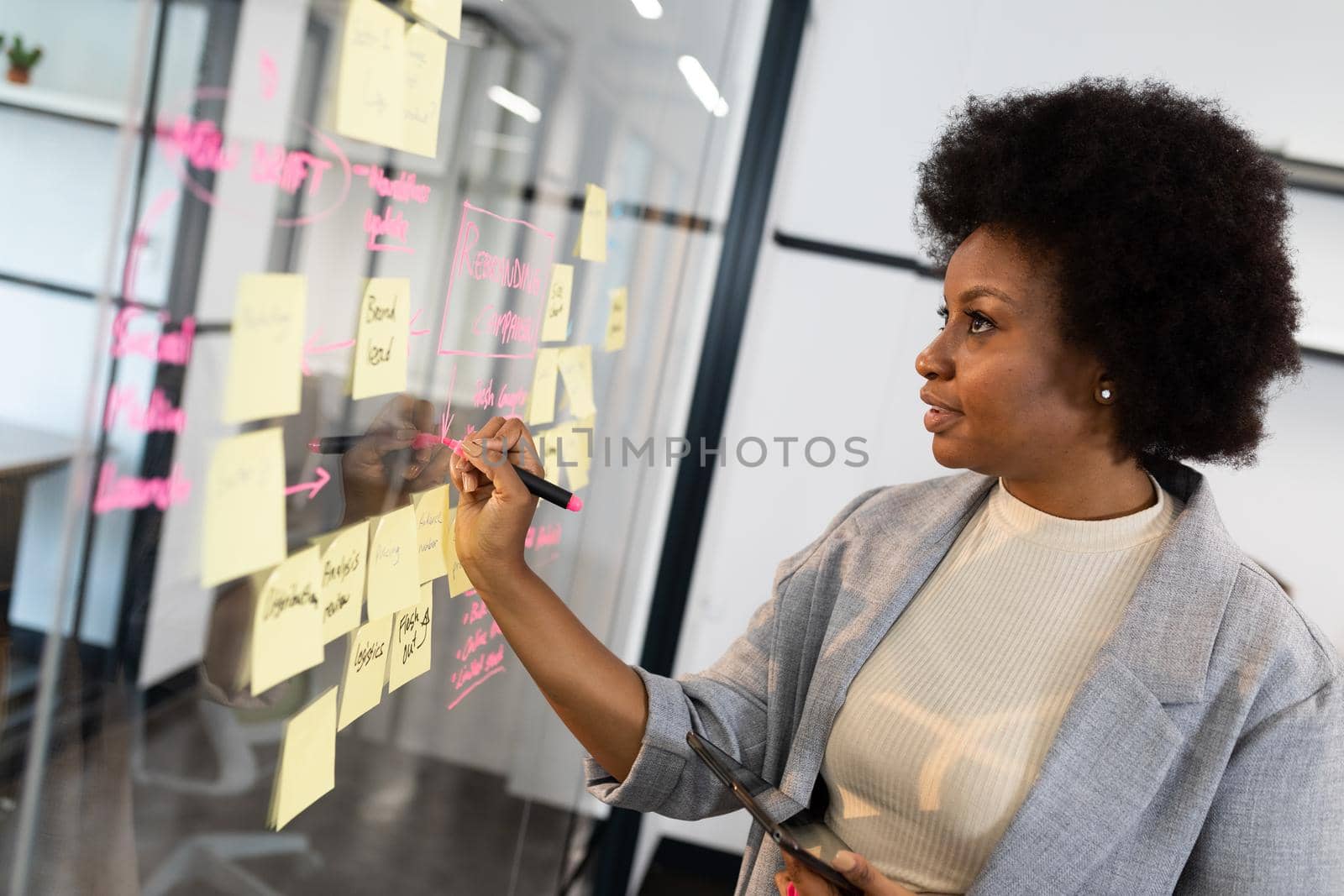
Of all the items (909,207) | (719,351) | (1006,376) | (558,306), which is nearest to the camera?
(1006,376)

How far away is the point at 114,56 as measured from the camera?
0.48 meters

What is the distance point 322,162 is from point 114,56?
0.62ft

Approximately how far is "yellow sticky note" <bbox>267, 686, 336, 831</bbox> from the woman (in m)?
0.21

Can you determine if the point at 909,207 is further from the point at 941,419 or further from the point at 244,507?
the point at 244,507

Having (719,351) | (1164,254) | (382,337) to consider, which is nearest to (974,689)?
(1164,254)

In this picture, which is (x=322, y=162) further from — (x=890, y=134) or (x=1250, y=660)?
(x=890, y=134)

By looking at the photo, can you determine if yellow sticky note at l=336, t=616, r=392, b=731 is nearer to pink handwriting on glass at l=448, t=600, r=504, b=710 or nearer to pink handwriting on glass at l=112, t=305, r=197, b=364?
pink handwriting on glass at l=448, t=600, r=504, b=710

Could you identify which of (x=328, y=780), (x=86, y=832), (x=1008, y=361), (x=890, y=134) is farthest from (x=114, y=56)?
(x=890, y=134)

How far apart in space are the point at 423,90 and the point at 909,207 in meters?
2.33

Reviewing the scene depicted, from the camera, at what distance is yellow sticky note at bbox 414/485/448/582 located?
0.96 m

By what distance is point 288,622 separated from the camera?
2.40ft

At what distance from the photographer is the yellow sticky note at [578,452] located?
4.78 ft

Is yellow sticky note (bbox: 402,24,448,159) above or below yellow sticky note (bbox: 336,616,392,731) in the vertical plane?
above

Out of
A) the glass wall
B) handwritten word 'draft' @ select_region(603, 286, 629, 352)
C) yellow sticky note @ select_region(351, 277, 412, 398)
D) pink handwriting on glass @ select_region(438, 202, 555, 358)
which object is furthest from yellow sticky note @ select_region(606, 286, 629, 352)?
yellow sticky note @ select_region(351, 277, 412, 398)
